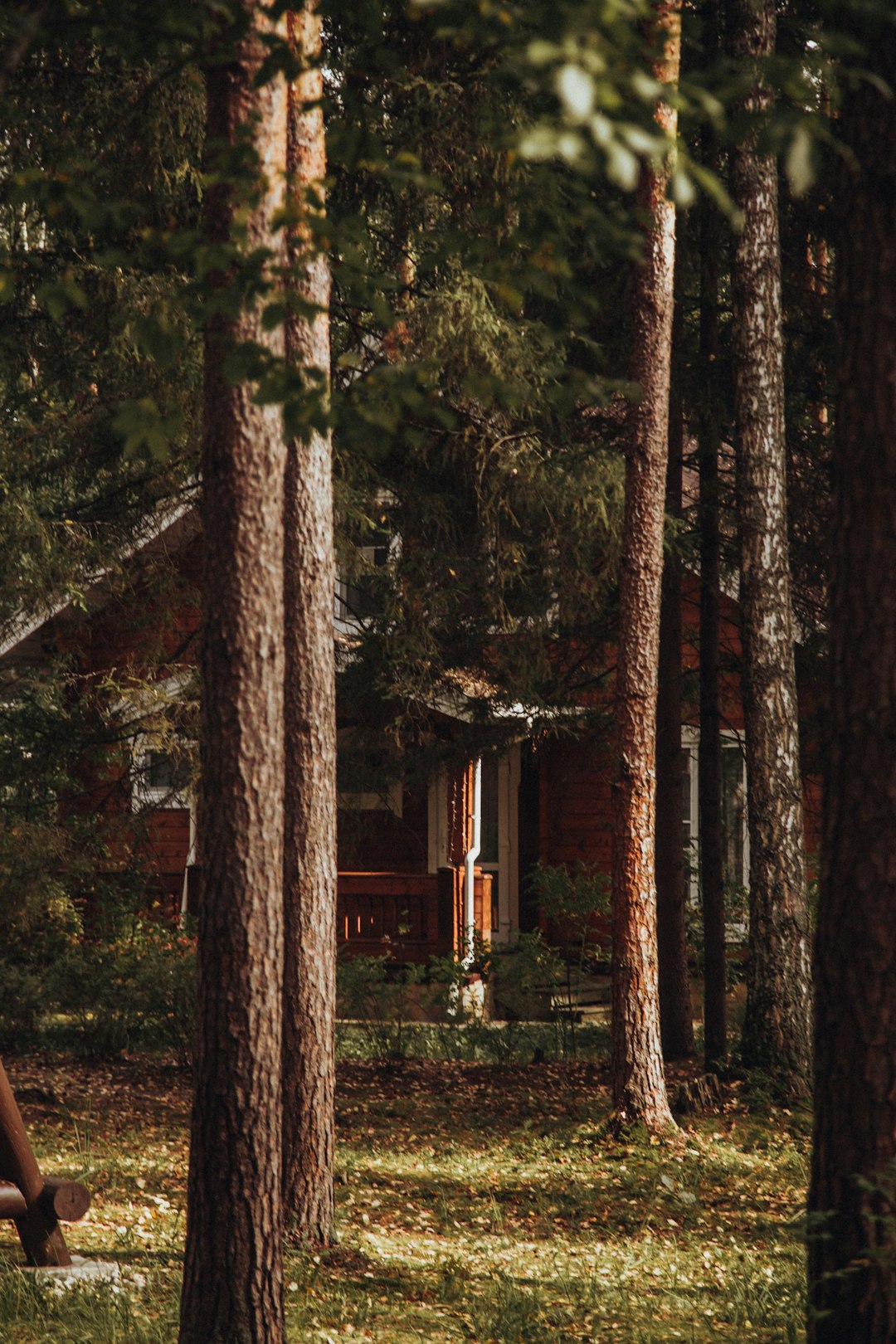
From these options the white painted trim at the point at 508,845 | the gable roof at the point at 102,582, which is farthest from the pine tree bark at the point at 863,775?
the white painted trim at the point at 508,845

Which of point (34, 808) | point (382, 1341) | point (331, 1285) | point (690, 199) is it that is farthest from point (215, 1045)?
point (34, 808)

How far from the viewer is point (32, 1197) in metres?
6.34

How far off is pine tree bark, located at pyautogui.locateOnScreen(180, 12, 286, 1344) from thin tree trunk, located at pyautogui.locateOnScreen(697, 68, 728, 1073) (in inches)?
304

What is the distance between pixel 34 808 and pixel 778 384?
8.35m

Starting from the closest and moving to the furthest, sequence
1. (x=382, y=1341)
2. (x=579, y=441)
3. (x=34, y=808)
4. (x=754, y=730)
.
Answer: (x=382, y=1341) → (x=754, y=730) → (x=579, y=441) → (x=34, y=808)

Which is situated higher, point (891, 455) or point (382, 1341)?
point (891, 455)

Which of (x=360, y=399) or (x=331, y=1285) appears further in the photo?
(x=331, y=1285)

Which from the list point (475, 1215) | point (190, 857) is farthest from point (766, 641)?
point (190, 857)

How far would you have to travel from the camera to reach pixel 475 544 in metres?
13.5

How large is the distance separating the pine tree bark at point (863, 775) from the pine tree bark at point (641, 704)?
6129 millimetres

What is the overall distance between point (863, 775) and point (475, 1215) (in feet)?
17.7

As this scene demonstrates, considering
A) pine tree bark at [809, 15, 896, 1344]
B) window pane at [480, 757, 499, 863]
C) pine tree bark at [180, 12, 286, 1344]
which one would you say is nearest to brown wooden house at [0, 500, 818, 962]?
window pane at [480, 757, 499, 863]

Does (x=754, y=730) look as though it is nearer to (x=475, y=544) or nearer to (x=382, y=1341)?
(x=475, y=544)

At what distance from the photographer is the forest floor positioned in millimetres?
6004
